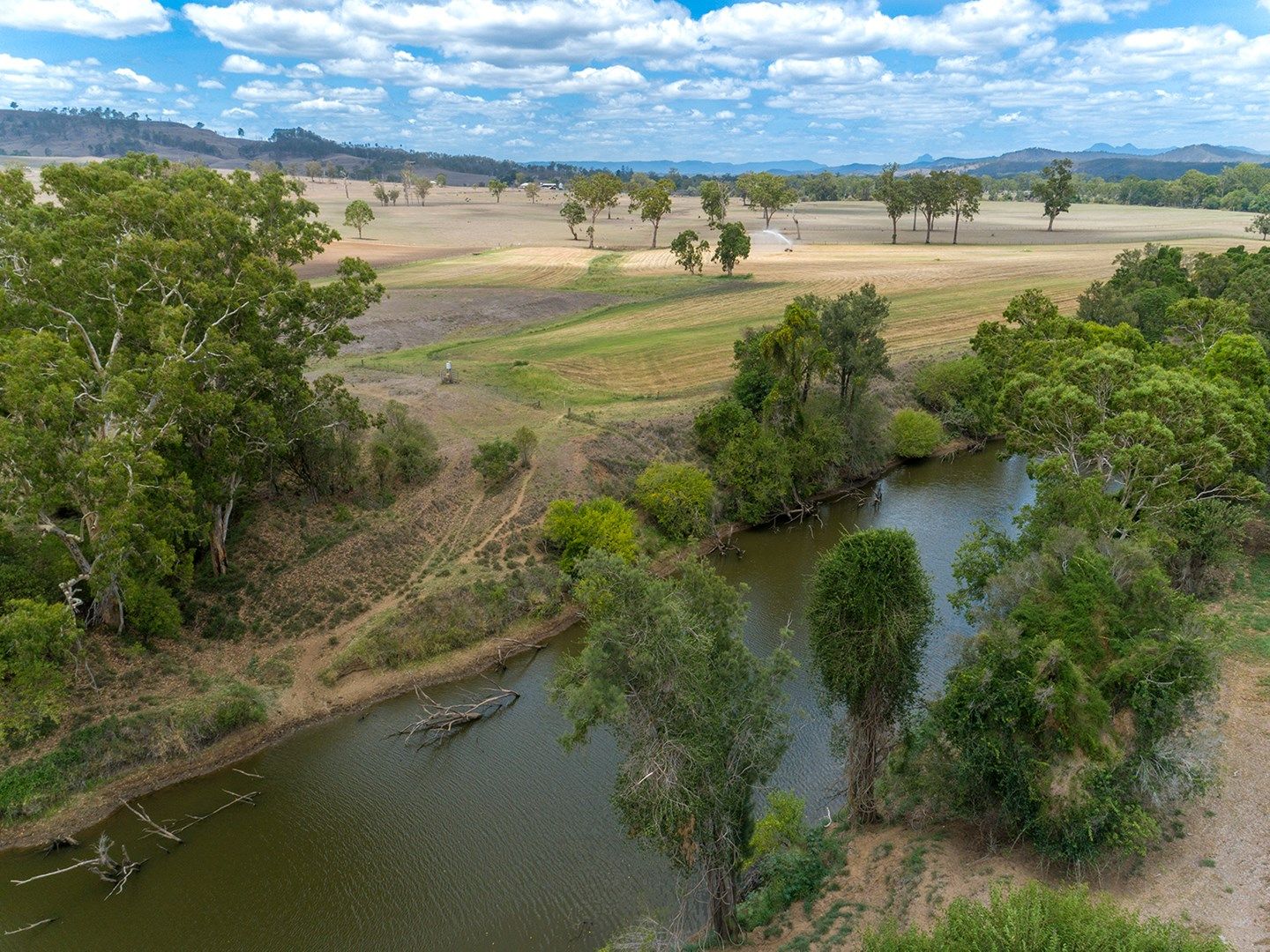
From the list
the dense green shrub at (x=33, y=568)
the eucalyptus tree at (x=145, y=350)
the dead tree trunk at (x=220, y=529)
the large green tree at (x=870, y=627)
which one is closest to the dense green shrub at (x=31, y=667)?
the dense green shrub at (x=33, y=568)

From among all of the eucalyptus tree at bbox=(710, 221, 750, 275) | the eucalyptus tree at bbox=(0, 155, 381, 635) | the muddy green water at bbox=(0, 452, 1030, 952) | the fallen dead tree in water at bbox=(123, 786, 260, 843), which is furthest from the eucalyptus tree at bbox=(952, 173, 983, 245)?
the fallen dead tree in water at bbox=(123, 786, 260, 843)

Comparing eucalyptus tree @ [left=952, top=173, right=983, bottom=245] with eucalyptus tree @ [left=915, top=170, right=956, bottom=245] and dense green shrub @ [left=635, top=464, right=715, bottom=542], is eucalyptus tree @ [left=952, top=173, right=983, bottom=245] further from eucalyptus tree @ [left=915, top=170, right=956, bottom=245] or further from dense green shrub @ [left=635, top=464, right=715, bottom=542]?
dense green shrub @ [left=635, top=464, right=715, bottom=542]

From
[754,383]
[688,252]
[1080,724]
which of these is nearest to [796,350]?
[754,383]

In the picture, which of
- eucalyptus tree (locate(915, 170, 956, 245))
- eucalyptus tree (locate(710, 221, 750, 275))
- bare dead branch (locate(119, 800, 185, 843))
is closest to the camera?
bare dead branch (locate(119, 800, 185, 843))

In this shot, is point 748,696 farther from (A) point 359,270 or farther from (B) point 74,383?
(A) point 359,270

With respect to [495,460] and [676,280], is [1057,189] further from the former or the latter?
[495,460]

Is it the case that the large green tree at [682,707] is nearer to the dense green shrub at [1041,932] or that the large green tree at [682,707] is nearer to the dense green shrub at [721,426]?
the dense green shrub at [1041,932]

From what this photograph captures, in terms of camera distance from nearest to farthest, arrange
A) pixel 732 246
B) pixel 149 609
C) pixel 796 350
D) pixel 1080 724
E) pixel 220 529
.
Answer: pixel 1080 724 < pixel 149 609 < pixel 220 529 < pixel 796 350 < pixel 732 246
